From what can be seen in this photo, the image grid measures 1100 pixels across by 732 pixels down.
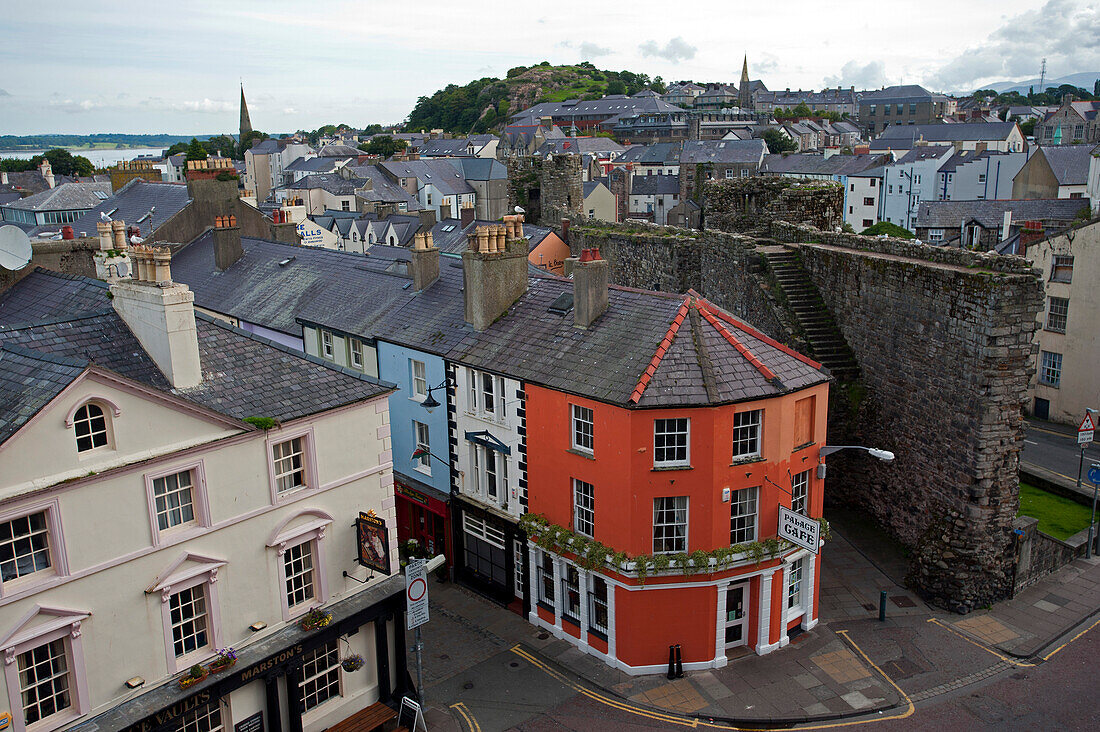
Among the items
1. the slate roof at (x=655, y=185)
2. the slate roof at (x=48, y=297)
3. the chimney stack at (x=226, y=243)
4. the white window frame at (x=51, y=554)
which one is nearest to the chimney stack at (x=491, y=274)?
the slate roof at (x=48, y=297)

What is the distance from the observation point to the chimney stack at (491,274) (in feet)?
65.2

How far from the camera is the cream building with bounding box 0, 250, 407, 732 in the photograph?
11047mm

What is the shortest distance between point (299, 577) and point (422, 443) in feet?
24.6

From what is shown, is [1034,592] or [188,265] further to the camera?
[188,265]

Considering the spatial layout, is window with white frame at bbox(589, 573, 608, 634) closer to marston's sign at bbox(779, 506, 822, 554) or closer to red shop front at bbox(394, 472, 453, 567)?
marston's sign at bbox(779, 506, 822, 554)

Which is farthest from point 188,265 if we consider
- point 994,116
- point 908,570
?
point 994,116

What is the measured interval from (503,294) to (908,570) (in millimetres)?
12336

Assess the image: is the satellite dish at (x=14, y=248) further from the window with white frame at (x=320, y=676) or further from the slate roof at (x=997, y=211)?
the slate roof at (x=997, y=211)

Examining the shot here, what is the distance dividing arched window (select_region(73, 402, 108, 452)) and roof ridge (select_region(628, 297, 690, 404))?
9015 millimetres

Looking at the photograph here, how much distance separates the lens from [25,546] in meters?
10.9

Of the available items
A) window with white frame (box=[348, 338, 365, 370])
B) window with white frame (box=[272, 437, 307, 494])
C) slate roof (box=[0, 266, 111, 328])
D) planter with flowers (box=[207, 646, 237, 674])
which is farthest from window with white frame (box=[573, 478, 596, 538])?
slate roof (box=[0, 266, 111, 328])

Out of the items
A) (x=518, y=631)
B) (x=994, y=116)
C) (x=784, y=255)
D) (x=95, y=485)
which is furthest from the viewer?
(x=994, y=116)

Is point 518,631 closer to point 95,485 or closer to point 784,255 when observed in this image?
point 95,485

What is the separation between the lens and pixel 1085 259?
31.4 meters
